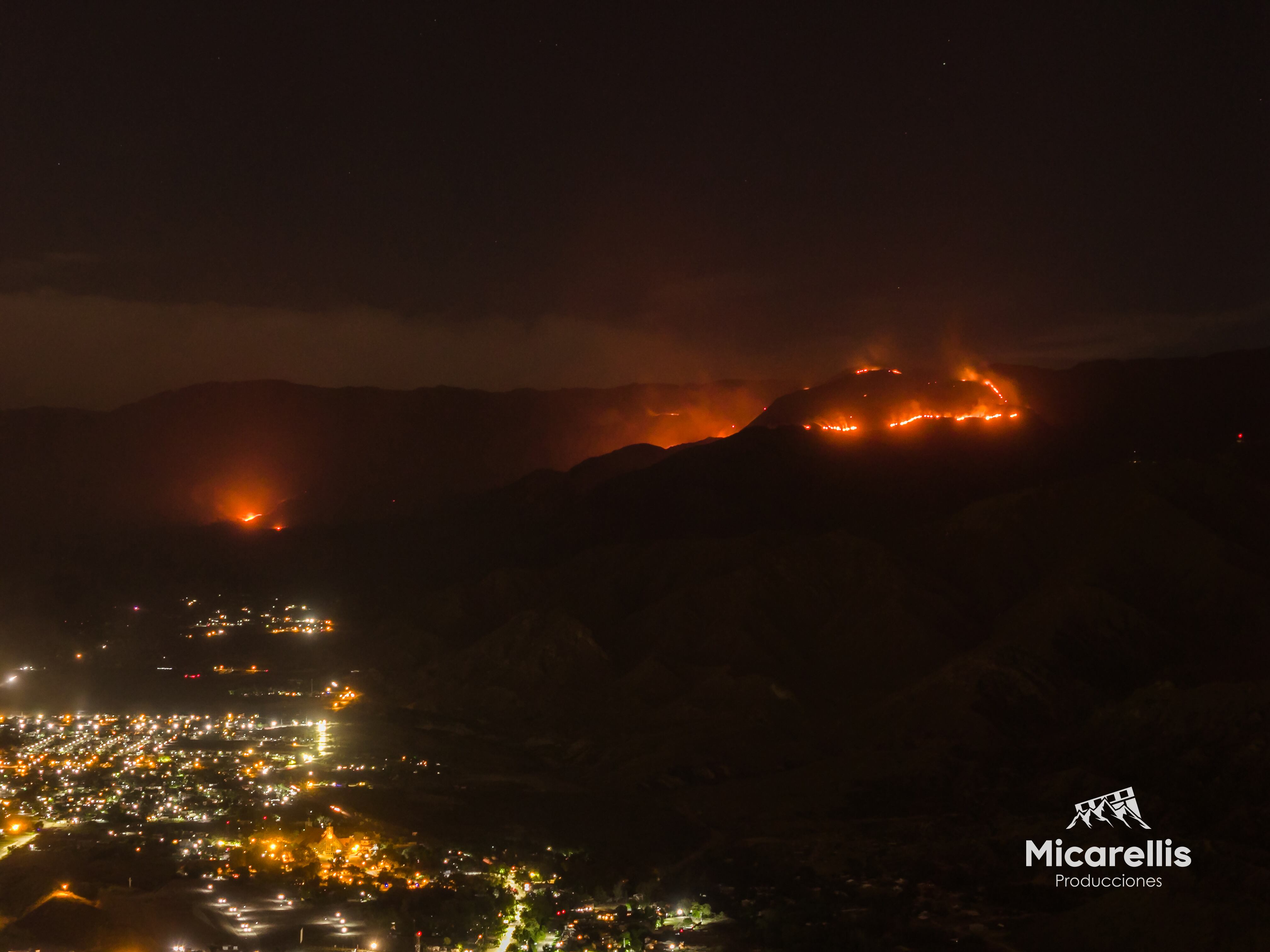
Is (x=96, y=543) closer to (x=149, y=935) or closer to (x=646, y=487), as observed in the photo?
(x=646, y=487)

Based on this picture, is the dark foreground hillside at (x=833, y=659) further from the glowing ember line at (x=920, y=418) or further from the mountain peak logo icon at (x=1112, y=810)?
the glowing ember line at (x=920, y=418)

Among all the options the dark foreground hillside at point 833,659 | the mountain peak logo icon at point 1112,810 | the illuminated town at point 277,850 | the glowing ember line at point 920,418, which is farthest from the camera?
the glowing ember line at point 920,418

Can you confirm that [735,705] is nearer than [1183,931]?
No

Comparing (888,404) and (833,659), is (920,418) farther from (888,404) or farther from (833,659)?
(833,659)

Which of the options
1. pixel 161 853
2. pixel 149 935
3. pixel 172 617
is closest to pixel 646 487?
pixel 172 617

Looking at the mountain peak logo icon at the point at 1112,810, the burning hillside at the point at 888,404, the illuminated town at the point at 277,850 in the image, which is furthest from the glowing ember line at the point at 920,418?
the mountain peak logo icon at the point at 1112,810

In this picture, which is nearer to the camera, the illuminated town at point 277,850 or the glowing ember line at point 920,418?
the illuminated town at point 277,850

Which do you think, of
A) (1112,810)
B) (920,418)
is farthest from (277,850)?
(920,418)
